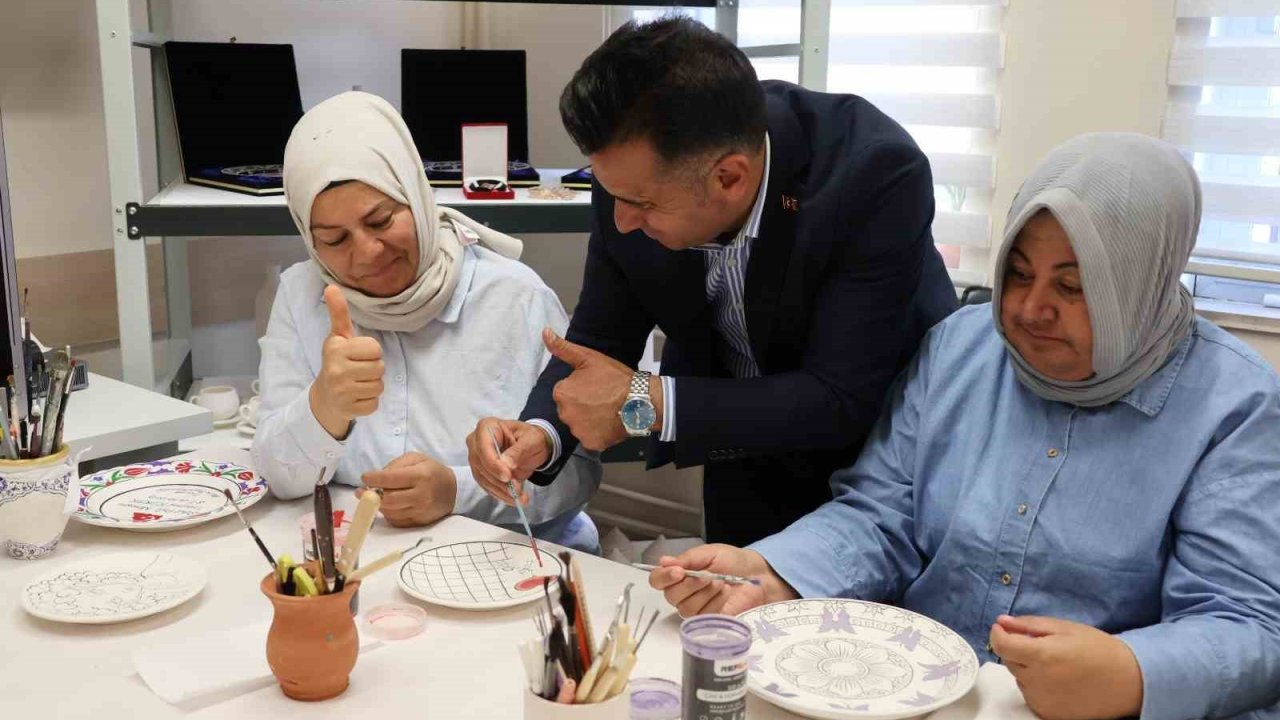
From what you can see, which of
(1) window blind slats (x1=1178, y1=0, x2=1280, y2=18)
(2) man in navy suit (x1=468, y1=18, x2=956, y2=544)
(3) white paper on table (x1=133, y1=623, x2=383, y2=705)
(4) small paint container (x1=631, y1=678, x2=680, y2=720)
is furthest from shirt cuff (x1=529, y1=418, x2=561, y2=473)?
(1) window blind slats (x1=1178, y1=0, x2=1280, y2=18)

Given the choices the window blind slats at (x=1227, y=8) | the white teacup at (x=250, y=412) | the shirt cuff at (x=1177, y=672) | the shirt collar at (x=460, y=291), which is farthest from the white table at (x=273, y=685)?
the window blind slats at (x=1227, y=8)

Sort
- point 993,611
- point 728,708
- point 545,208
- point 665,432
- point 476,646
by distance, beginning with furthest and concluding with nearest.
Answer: point 545,208 < point 665,432 < point 993,611 < point 476,646 < point 728,708

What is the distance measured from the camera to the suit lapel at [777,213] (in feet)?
5.17

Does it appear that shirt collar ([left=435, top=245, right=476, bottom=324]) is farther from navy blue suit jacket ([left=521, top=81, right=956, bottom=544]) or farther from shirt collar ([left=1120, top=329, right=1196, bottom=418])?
shirt collar ([left=1120, top=329, right=1196, bottom=418])

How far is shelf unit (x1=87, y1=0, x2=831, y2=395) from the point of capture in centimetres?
228

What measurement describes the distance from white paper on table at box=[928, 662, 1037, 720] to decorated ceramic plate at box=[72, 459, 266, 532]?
1032mm

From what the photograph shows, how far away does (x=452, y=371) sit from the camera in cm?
197

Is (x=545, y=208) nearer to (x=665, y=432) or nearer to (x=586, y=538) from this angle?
(x=586, y=538)

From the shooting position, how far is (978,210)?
2.80 meters

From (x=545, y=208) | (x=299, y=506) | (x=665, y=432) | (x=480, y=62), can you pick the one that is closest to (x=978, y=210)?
(x=545, y=208)

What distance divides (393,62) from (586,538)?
69.0 inches

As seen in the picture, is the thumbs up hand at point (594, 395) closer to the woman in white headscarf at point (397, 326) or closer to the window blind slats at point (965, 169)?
the woman in white headscarf at point (397, 326)

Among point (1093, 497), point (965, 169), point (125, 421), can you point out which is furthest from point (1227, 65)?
point (125, 421)

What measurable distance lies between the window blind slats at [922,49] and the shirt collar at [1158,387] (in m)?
1.47
